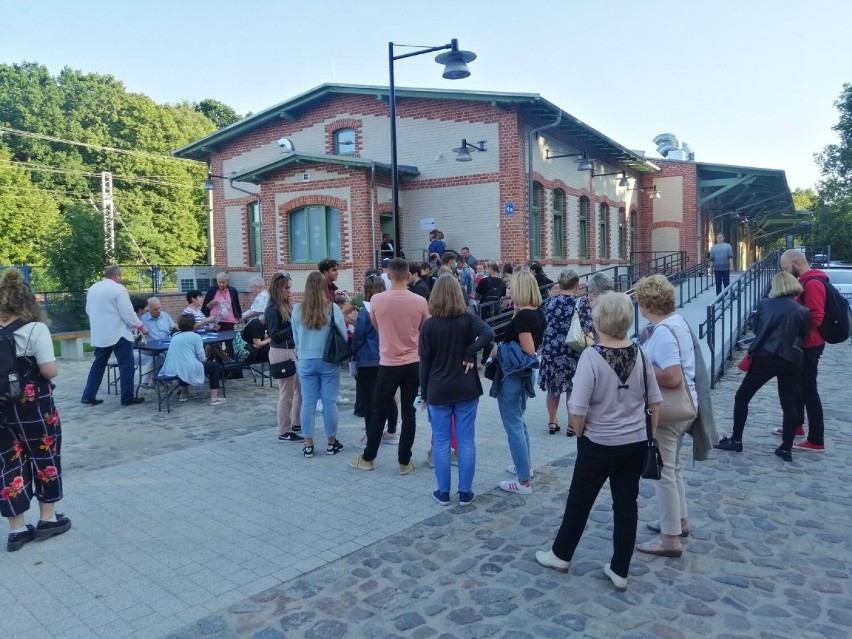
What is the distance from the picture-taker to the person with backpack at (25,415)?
4.46 m

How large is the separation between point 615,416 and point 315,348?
3399 mm

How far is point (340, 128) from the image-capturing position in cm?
1928

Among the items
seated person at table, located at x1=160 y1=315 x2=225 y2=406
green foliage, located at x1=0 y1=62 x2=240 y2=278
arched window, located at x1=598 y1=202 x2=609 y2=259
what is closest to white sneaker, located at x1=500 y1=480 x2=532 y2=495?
seated person at table, located at x1=160 y1=315 x2=225 y2=406

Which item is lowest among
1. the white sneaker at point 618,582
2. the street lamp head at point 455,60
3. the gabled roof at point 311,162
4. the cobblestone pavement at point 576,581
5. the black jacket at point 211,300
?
the cobblestone pavement at point 576,581

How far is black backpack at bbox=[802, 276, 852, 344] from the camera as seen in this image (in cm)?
644

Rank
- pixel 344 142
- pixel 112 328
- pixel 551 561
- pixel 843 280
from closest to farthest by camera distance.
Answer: pixel 551 561
pixel 112 328
pixel 344 142
pixel 843 280

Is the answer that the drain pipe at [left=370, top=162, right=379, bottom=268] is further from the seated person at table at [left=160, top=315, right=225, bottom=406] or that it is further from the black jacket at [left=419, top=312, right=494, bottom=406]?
the black jacket at [left=419, top=312, right=494, bottom=406]

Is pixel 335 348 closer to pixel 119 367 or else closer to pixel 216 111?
pixel 119 367

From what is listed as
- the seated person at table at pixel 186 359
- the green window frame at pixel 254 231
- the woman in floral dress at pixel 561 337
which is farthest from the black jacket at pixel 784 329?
the green window frame at pixel 254 231

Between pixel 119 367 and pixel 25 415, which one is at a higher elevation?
pixel 25 415

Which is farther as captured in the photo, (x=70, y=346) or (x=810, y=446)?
(x=70, y=346)

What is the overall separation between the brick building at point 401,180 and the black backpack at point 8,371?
1291 cm

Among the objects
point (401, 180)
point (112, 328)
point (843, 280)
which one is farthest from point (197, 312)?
point (843, 280)

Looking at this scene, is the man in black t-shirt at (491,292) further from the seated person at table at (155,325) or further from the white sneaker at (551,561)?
the white sneaker at (551,561)
